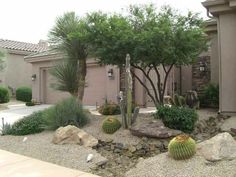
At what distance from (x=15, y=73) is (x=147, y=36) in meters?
19.9

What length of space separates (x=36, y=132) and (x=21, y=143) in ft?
3.40

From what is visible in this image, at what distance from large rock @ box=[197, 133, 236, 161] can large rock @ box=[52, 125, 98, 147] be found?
2.69 m

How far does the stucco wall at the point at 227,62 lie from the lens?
10.5 meters

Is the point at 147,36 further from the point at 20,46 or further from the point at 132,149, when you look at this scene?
the point at 20,46

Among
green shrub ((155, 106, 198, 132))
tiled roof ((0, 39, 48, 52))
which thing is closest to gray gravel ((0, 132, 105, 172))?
green shrub ((155, 106, 198, 132))

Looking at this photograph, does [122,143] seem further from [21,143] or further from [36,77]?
[36,77]

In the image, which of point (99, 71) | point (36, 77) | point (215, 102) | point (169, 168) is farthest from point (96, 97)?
point (169, 168)

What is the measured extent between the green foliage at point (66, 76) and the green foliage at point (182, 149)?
6.54m

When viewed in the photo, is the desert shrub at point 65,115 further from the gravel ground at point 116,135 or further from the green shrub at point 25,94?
the green shrub at point 25,94

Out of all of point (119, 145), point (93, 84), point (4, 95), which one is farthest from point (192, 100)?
point (4, 95)

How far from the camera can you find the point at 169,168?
5.64m

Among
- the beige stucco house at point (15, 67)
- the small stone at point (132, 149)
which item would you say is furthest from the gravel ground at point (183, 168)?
the beige stucco house at point (15, 67)

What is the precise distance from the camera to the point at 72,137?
7.87 meters

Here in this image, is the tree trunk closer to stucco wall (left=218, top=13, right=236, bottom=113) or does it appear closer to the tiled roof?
stucco wall (left=218, top=13, right=236, bottom=113)
